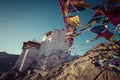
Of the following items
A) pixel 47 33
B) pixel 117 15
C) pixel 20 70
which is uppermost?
pixel 47 33

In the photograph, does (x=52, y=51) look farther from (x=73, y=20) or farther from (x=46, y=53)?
(x=73, y=20)

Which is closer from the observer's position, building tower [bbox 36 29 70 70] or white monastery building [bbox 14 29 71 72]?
building tower [bbox 36 29 70 70]

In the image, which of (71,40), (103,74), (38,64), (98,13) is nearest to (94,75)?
(103,74)

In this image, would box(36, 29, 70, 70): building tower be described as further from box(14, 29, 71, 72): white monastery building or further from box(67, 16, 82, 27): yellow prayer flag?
box(67, 16, 82, 27): yellow prayer flag

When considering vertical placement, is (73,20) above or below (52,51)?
below

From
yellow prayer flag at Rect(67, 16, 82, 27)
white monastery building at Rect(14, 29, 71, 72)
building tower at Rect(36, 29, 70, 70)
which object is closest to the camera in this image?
yellow prayer flag at Rect(67, 16, 82, 27)

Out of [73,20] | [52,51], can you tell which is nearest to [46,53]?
[52,51]

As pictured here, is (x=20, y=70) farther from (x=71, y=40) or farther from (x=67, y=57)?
(x=71, y=40)

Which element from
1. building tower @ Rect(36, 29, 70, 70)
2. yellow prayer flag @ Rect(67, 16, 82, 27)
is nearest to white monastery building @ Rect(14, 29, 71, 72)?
building tower @ Rect(36, 29, 70, 70)

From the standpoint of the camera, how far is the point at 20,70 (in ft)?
141

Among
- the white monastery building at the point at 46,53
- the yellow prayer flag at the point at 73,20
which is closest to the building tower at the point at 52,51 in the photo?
the white monastery building at the point at 46,53

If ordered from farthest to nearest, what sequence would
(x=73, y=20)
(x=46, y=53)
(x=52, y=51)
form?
(x=46, y=53), (x=52, y=51), (x=73, y=20)

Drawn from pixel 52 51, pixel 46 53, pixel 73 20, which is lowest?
pixel 73 20

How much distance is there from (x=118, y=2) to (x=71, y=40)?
8229mm
